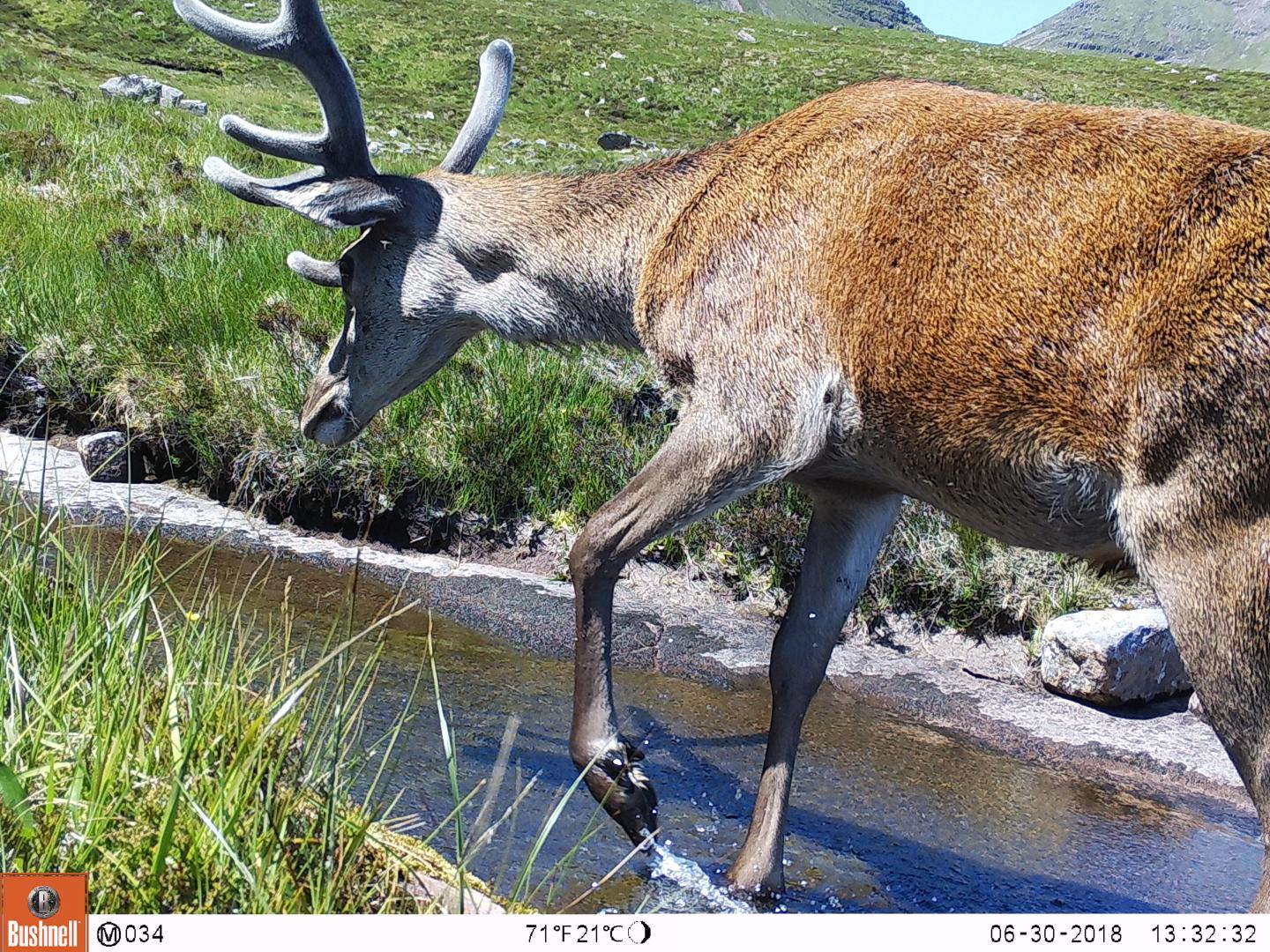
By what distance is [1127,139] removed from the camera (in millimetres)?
3732

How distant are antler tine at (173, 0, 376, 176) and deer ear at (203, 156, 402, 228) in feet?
0.41

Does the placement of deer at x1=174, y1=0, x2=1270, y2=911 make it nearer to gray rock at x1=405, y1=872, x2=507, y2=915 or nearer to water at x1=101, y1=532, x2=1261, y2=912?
water at x1=101, y1=532, x2=1261, y2=912

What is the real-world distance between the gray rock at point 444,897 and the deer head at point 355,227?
2766 millimetres

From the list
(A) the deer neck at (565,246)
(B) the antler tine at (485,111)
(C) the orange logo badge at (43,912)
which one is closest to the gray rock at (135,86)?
(B) the antler tine at (485,111)

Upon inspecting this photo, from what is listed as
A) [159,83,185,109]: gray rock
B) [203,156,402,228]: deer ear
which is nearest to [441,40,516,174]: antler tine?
[203,156,402,228]: deer ear

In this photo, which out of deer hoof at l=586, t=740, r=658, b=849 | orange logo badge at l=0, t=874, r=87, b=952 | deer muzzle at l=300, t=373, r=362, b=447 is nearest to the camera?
orange logo badge at l=0, t=874, r=87, b=952

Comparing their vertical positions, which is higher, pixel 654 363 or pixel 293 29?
pixel 293 29

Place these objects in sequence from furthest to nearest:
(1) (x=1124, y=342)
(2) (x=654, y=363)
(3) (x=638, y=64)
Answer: (3) (x=638, y=64) < (2) (x=654, y=363) < (1) (x=1124, y=342)

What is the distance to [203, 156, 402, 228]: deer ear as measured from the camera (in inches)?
200

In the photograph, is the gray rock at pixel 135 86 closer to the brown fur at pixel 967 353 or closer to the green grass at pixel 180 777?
the brown fur at pixel 967 353

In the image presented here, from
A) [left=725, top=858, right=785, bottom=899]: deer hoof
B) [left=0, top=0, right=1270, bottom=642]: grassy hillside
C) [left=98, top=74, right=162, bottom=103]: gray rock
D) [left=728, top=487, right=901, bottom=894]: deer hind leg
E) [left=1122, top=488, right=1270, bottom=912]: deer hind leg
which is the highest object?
[left=1122, top=488, right=1270, bottom=912]: deer hind leg

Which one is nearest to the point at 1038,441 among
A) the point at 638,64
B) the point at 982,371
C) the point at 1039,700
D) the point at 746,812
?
the point at 982,371

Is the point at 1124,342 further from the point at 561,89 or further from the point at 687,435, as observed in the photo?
the point at 561,89

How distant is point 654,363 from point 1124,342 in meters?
1.60
